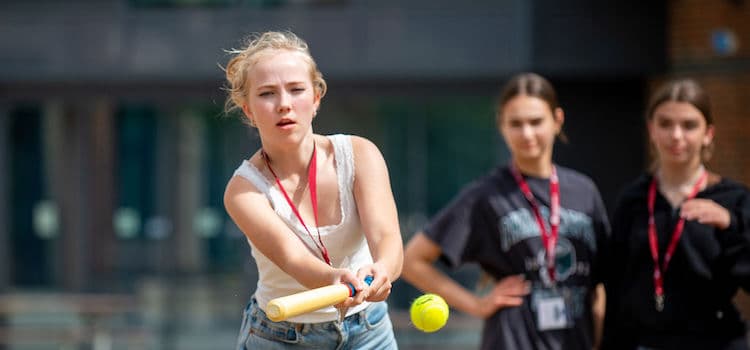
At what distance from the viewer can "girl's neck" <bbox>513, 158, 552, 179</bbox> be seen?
4.42m

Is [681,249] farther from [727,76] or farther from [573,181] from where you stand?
[727,76]

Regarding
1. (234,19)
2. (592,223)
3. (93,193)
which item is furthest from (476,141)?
(592,223)

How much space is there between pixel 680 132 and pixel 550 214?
0.58m

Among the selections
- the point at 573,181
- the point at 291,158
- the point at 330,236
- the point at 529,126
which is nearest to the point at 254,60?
the point at 291,158

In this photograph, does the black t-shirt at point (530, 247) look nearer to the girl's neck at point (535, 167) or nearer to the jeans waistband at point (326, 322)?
the girl's neck at point (535, 167)

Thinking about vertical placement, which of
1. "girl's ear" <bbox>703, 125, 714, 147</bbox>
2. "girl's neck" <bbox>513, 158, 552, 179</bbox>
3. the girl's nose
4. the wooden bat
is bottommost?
the wooden bat

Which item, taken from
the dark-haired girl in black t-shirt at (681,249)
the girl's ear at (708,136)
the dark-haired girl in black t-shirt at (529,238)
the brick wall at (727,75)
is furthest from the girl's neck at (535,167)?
the brick wall at (727,75)

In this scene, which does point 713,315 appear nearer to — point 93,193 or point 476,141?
point 476,141

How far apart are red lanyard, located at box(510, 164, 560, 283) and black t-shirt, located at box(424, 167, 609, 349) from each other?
0.05 feet

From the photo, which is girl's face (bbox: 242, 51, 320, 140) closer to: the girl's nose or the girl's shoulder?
the girl's nose

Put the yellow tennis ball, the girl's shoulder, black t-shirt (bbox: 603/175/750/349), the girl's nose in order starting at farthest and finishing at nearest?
the girl's shoulder → black t-shirt (bbox: 603/175/750/349) → the girl's nose → the yellow tennis ball

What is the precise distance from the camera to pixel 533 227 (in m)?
4.31

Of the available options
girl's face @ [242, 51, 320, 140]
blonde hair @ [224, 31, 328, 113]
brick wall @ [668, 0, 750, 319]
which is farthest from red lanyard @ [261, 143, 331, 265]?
brick wall @ [668, 0, 750, 319]

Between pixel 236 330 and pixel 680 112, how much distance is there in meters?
8.45
